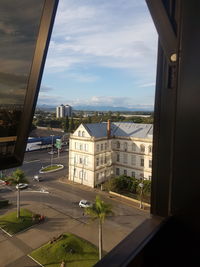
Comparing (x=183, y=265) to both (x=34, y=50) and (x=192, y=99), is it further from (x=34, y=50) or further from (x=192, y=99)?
(x=34, y=50)

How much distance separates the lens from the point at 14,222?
250 cm

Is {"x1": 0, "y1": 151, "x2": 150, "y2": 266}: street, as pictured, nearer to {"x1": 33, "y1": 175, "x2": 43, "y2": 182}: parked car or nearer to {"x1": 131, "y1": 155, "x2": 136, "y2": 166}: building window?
{"x1": 33, "y1": 175, "x2": 43, "y2": 182}: parked car

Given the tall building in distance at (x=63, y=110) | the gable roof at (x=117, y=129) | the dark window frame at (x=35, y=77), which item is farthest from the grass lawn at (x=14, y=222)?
the dark window frame at (x=35, y=77)

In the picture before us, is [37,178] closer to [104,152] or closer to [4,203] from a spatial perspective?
[4,203]

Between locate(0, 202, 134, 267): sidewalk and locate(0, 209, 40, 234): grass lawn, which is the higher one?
locate(0, 209, 40, 234): grass lawn

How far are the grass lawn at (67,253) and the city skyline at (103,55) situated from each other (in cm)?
166

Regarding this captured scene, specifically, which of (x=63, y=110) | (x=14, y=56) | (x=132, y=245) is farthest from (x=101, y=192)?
(x=14, y=56)

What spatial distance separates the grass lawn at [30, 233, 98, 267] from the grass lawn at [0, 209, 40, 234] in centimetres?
44

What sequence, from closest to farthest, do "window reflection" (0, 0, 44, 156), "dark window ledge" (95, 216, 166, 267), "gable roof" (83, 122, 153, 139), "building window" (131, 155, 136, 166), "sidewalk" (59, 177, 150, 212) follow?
"dark window ledge" (95, 216, 166, 267), "window reflection" (0, 0, 44, 156), "gable roof" (83, 122, 153, 139), "building window" (131, 155, 136, 166), "sidewalk" (59, 177, 150, 212)

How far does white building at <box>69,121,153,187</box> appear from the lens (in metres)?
2.40

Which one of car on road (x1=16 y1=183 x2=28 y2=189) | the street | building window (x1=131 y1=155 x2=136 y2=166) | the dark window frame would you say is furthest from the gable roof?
the dark window frame

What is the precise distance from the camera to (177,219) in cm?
68

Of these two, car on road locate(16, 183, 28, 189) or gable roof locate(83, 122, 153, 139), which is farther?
car on road locate(16, 183, 28, 189)

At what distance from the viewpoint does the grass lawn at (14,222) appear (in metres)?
2.41
